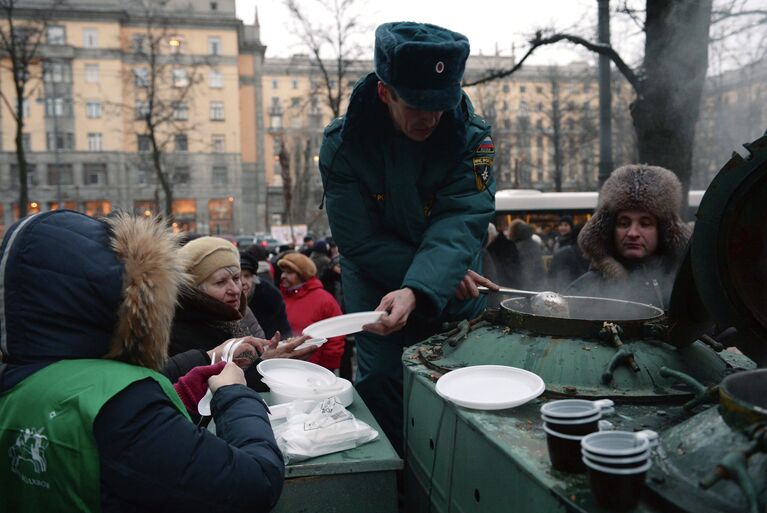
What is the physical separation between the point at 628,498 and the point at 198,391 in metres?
1.82

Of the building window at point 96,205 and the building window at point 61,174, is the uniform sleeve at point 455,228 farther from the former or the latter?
the building window at point 61,174

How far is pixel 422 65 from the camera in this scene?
2438 millimetres

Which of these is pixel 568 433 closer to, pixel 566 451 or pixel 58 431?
pixel 566 451

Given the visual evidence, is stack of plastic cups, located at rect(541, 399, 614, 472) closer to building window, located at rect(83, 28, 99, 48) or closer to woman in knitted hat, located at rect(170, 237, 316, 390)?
woman in knitted hat, located at rect(170, 237, 316, 390)

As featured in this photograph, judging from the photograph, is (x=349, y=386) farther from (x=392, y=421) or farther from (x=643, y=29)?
(x=643, y=29)

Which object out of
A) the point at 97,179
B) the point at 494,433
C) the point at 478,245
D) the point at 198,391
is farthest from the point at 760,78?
the point at 97,179

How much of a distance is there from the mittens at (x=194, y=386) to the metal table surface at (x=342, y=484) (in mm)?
562

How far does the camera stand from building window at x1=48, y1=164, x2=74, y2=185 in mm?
49156

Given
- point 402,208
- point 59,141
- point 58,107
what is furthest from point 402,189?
point 58,107

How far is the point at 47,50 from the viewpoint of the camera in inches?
1921

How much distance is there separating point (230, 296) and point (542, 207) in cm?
1445

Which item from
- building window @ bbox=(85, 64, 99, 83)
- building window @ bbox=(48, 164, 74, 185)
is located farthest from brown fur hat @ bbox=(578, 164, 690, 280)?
building window @ bbox=(85, 64, 99, 83)

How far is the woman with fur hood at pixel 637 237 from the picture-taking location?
11.4 feet

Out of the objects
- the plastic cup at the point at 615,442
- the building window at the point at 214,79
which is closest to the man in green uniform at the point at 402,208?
the plastic cup at the point at 615,442
